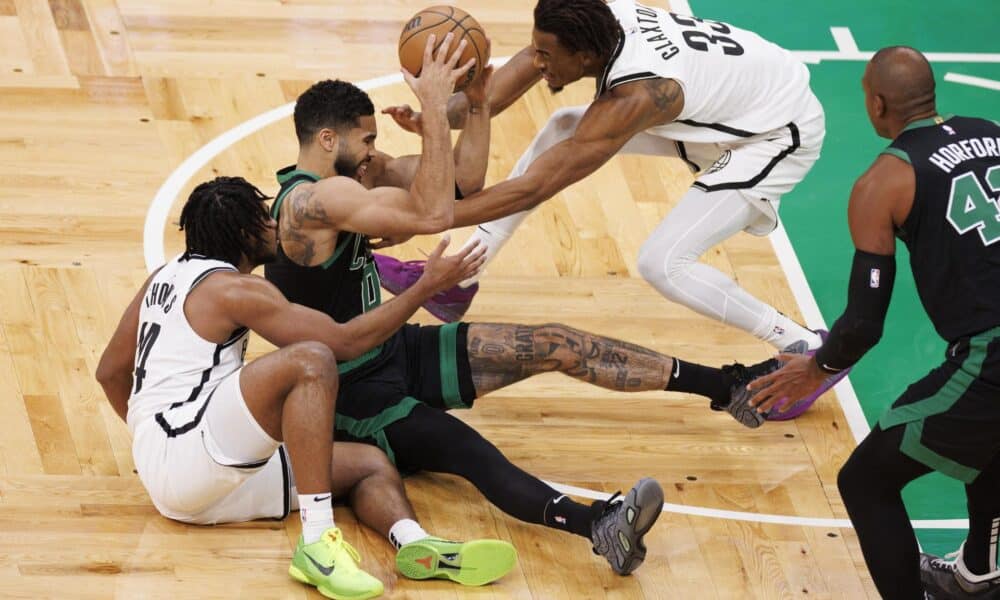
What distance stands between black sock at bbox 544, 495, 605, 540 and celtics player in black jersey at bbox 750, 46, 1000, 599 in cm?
89

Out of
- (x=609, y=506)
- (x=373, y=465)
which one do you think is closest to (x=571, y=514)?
(x=609, y=506)

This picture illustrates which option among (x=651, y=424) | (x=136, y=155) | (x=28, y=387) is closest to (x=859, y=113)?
(x=651, y=424)

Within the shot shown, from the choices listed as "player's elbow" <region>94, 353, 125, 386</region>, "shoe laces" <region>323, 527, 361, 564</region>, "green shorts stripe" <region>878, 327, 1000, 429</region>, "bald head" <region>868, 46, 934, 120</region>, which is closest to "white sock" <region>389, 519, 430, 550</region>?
"shoe laces" <region>323, 527, 361, 564</region>

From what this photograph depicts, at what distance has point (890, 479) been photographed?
17.4 feet

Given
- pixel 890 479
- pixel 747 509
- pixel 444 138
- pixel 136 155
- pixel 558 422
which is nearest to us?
pixel 890 479

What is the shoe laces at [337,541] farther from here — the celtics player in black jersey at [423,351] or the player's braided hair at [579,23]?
the player's braided hair at [579,23]

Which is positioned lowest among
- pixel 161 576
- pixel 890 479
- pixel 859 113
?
pixel 859 113

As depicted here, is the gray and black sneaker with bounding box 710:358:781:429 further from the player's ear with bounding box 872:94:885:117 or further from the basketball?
the basketball

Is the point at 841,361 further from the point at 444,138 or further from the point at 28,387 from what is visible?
the point at 28,387

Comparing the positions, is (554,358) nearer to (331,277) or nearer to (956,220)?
(331,277)

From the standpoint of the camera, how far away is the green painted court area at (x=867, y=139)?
727 cm

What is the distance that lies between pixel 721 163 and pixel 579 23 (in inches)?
39.6

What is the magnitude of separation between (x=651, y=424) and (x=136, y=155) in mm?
3213

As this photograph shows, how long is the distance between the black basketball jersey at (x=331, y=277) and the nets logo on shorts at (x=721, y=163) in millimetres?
1555
